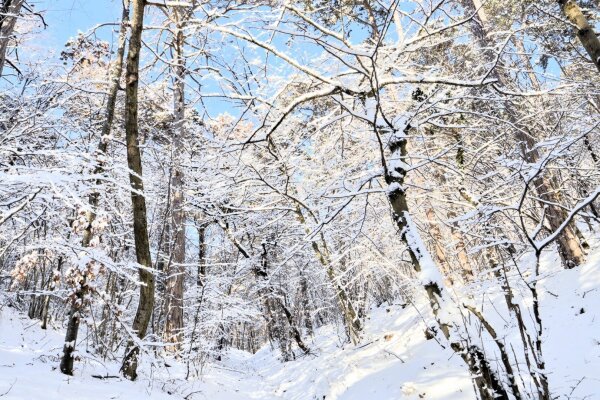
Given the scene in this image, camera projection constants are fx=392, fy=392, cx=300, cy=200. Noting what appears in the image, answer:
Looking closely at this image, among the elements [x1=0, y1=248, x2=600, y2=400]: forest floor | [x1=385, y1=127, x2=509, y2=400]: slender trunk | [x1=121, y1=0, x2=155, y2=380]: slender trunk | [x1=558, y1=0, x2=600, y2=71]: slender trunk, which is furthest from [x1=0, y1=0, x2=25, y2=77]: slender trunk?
[x1=558, y1=0, x2=600, y2=71]: slender trunk

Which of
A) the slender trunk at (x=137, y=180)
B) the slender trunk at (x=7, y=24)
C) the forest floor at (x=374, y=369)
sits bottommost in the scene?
the forest floor at (x=374, y=369)

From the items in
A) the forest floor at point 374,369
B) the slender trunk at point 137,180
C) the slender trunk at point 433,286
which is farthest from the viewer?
the slender trunk at point 137,180

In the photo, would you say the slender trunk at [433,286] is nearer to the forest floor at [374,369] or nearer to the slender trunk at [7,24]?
the forest floor at [374,369]

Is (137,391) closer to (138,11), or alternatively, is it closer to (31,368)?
(31,368)

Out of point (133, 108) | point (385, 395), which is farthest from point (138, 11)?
point (385, 395)

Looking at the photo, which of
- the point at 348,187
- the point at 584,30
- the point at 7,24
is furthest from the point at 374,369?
the point at 7,24

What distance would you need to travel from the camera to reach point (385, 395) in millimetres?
6391

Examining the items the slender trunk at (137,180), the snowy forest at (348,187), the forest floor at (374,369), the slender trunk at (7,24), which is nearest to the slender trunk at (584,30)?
the snowy forest at (348,187)

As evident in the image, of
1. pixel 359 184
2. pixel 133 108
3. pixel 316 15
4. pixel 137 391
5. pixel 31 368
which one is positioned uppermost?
pixel 316 15

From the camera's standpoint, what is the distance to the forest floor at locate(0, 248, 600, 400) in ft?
12.6

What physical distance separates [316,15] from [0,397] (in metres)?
7.63

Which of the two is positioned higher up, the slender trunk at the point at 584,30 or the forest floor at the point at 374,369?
the slender trunk at the point at 584,30

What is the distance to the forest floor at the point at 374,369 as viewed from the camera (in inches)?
151

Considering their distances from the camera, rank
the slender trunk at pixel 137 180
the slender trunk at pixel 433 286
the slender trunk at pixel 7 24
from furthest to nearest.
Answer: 1. the slender trunk at pixel 137 180
2. the slender trunk at pixel 7 24
3. the slender trunk at pixel 433 286
